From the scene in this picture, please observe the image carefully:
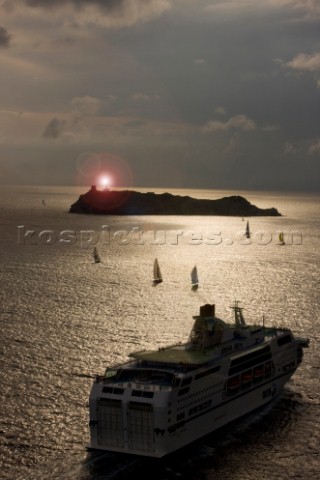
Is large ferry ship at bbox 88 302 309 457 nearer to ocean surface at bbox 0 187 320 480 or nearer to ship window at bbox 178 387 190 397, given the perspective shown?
ship window at bbox 178 387 190 397

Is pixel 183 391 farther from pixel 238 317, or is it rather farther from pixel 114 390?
pixel 238 317

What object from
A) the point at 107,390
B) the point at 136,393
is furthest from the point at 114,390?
the point at 136,393

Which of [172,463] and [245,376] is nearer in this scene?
[172,463]

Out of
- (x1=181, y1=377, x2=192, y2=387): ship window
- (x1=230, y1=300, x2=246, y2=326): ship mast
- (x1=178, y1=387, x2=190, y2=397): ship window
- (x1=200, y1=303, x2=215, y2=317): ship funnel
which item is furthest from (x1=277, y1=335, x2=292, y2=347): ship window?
(x1=178, y1=387, x2=190, y2=397): ship window

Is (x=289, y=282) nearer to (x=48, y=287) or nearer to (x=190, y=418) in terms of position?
(x=48, y=287)

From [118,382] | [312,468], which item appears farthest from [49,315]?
[312,468]

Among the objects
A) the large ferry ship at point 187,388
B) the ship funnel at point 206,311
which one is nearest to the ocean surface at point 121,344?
the large ferry ship at point 187,388
